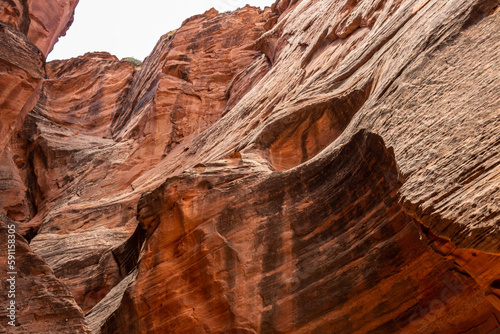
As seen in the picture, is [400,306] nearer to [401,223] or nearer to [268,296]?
[401,223]

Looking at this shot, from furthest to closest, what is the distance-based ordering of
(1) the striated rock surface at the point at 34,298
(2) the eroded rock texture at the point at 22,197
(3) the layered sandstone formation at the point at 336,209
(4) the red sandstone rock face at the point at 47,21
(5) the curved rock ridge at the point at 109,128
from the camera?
(4) the red sandstone rock face at the point at 47,21 → (5) the curved rock ridge at the point at 109,128 → (2) the eroded rock texture at the point at 22,197 → (1) the striated rock surface at the point at 34,298 → (3) the layered sandstone formation at the point at 336,209

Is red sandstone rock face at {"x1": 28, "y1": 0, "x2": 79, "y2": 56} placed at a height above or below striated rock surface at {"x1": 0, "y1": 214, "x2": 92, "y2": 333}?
above

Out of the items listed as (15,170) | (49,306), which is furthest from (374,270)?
(15,170)

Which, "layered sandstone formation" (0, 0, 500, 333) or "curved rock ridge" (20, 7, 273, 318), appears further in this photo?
"curved rock ridge" (20, 7, 273, 318)

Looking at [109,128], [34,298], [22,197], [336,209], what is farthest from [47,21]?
[336,209]

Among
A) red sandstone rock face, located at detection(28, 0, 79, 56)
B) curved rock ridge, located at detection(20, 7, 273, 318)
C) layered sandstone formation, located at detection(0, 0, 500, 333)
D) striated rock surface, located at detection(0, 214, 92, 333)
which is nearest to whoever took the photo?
layered sandstone formation, located at detection(0, 0, 500, 333)

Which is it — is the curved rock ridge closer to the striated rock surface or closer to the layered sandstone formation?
the layered sandstone formation

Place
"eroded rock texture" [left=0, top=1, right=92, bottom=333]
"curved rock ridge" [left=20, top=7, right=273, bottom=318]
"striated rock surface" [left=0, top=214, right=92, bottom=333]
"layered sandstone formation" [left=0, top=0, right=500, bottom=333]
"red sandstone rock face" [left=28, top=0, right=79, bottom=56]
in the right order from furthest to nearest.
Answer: "red sandstone rock face" [left=28, top=0, right=79, bottom=56] → "curved rock ridge" [left=20, top=7, right=273, bottom=318] → "eroded rock texture" [left=0, top=1, right=92, bottom=333] → "striated rock surface" [left=0, top=214, right=92, bottom=333] → "layered sandstone formation" [left=0, top=0, right=500, bottom=333]

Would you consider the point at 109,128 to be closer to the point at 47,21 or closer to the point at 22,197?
the point at 47,21

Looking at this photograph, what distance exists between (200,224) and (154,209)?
46.8 inches

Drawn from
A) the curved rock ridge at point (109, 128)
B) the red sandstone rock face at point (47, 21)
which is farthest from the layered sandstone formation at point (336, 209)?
the red sandstone rock face at point (47, 21)

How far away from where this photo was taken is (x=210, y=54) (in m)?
31.7

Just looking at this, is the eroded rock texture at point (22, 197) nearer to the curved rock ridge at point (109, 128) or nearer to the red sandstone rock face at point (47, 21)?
the red sandstone rock face at point (47, 21)

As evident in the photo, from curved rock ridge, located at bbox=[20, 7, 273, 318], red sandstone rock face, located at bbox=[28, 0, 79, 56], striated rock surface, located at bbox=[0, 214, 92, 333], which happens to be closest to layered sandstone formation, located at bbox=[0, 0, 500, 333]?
striated rock surface, located at bbox=[0, 214, 92, 333]
